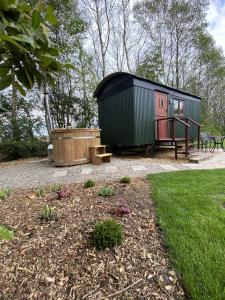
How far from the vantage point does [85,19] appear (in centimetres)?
1258

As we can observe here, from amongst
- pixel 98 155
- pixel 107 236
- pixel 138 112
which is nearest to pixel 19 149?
pixel 98 155

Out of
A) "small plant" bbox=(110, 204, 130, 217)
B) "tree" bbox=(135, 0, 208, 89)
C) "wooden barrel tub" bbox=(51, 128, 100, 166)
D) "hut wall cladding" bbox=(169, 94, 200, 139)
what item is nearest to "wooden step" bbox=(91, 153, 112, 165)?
"wooden barrel tub" bbox=(51, 128, 100, 166)

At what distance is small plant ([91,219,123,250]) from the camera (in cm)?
181

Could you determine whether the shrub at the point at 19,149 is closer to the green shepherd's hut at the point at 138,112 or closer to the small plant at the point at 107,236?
the green shepherd's hut at the point at 138,112

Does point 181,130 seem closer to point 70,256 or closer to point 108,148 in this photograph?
point 108,148

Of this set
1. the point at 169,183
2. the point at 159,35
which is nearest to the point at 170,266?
the point at 169,183

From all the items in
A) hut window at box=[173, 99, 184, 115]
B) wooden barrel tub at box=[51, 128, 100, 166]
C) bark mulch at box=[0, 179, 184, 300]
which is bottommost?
bark mulch at box=[0, 179, 184, 300]

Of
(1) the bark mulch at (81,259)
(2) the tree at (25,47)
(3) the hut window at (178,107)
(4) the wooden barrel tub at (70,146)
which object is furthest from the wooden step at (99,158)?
(2) the tree at (25,47)

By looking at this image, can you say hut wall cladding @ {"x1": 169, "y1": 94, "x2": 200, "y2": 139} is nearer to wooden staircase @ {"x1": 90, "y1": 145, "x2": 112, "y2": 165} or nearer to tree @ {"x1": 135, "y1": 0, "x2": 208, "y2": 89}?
wooden staircase @ {"x1": 90, "y1": 145, "x2": 112, "y2": 165}

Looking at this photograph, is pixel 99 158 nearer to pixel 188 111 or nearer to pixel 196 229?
pixel 196 229

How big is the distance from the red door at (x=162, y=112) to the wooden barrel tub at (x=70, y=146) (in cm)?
315

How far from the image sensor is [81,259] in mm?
1696

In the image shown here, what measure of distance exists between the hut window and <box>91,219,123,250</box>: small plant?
26.1 ft

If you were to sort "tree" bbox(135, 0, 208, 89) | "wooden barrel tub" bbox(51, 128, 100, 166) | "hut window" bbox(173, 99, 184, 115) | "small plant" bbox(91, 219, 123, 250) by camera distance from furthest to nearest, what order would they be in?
1. "tree" bbox(135, 0, 208, 89)
2. "hut window" bbox(173, 99, 184, 115)
3. "wooden barrel tub" bbox(51, 128, 100, 166)
4. "small plant" bbox(91, 219, 123, 250)
